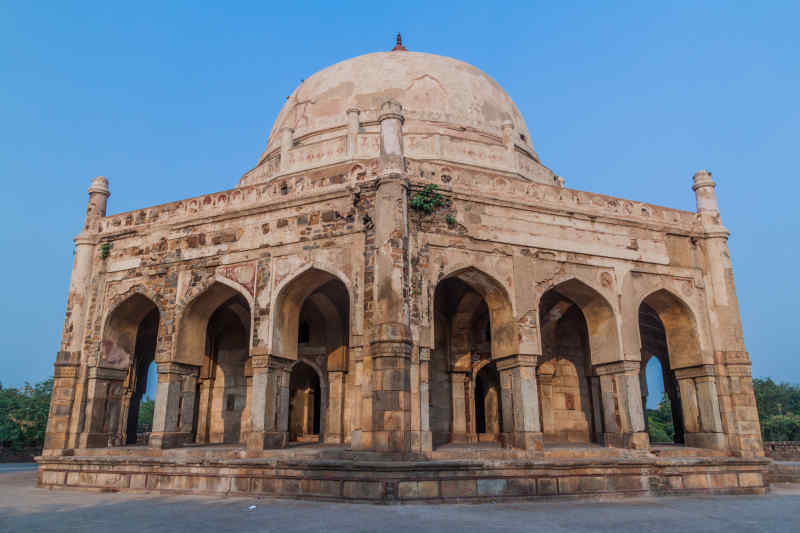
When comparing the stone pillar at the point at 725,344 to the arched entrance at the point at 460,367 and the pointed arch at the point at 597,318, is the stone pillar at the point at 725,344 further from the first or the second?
the arched entrance at the point at 460,367

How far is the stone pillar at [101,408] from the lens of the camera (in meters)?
12.1

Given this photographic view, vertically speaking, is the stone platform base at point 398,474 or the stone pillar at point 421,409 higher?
the stone pillar at point 421,409

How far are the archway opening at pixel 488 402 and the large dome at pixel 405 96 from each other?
664 centimetres

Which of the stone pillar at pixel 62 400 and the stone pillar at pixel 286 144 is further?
the stone pillar at pixel 286 144

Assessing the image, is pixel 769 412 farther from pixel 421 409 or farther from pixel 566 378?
pixel 421 409

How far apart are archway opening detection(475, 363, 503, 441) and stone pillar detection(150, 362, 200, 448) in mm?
6683

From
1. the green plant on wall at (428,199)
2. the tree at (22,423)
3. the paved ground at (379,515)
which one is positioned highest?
the green plant on wall at (428,199)

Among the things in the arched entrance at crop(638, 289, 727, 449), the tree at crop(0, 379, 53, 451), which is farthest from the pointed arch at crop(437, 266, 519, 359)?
the tree at crop(0, 379, 53, 451)

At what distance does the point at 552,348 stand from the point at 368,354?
6.13 meters

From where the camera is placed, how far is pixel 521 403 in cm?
1031

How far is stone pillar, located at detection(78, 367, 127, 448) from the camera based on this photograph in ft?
39.7

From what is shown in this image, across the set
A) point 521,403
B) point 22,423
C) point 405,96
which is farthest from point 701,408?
point 22,423

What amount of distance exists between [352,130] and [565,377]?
8244 millimetres

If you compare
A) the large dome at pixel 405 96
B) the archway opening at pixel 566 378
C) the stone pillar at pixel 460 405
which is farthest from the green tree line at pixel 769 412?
the large dome at pixel 405 96
